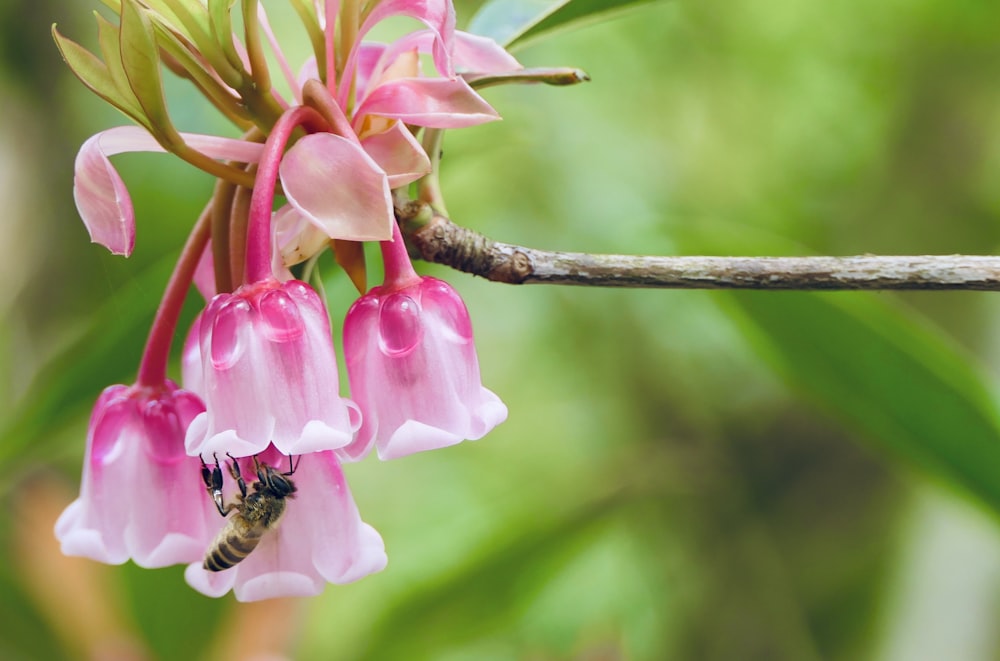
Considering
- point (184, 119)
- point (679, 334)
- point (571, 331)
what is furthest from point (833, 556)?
point (184, 119)

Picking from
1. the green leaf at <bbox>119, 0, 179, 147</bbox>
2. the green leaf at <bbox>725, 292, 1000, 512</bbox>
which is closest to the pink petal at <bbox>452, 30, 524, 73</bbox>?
the green leaf at <bbox>119, 0, 179, 147</bbox>

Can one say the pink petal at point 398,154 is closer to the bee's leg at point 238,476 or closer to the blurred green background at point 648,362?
the bee's leg at point 238,476

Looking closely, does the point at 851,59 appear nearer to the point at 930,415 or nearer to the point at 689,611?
the point at 689,611

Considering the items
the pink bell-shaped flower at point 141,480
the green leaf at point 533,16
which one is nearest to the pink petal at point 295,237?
the pink bell-shaped flower at point 141,480

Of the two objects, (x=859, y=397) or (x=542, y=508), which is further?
(x=542, y=508)

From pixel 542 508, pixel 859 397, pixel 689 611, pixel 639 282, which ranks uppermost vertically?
pixel 639 282

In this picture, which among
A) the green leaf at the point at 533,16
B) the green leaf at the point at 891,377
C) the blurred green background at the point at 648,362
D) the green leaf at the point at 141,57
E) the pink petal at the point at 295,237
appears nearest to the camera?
the green leaf at the point at 141,57

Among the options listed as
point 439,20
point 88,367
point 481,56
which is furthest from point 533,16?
point 88,367
